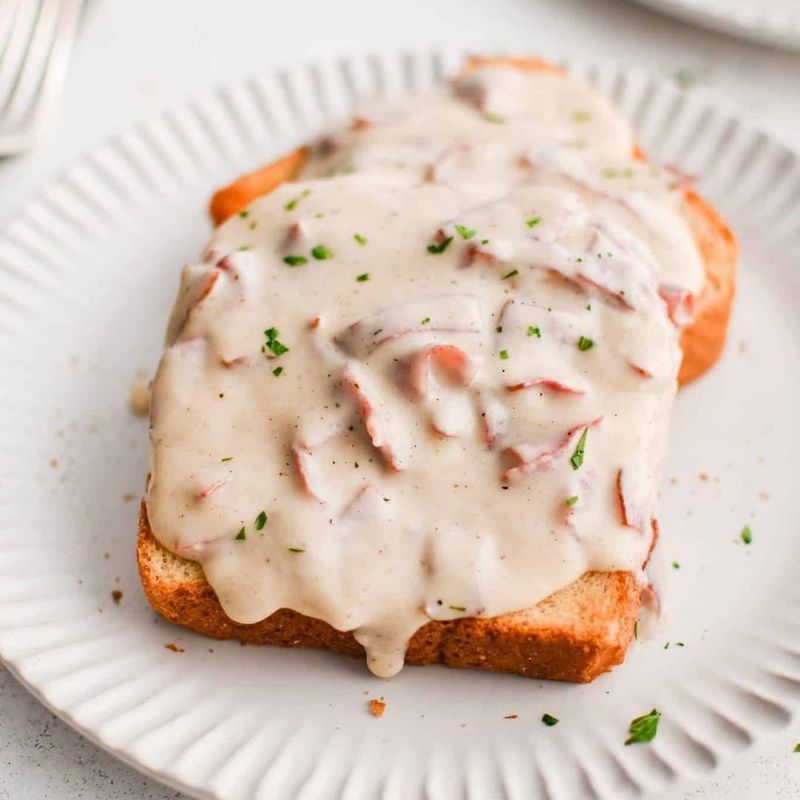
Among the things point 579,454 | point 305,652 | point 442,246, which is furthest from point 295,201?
point 305,652

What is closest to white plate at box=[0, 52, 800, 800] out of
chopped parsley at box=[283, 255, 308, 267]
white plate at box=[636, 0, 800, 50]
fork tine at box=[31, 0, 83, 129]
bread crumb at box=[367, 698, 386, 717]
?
bread crumb at box=[367, 698, 386, 717]

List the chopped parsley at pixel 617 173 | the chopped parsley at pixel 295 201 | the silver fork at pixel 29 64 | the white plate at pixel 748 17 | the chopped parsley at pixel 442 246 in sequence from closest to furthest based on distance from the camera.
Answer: the chopped parsley at pixel 442 246, the chopped parsley at pixel 295 201, the chopped parsley at pixel 617 173, the silver fork at pixel 29 64, the white plate at pixel 748 17

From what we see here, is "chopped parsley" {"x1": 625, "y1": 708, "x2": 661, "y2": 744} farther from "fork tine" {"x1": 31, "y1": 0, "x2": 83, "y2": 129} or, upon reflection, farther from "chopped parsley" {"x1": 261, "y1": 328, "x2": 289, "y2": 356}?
"fork tine" {"x1": 31, "y1": 0, "x2": 83, "y2": 129}

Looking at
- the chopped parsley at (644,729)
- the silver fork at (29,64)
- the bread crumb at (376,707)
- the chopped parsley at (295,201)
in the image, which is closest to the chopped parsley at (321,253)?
the chopped parsley at (295,201)

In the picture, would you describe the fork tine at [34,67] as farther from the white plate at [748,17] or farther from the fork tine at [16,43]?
the white plate at [748,17]

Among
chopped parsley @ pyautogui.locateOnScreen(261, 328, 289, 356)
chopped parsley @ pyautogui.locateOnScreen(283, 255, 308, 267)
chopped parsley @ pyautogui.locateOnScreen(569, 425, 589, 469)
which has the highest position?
chopped parsley @ pyautogui.locateOnScreen(569, 425, 589, 469)

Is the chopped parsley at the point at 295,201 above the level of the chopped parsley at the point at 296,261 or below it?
above

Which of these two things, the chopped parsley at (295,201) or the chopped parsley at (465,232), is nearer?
the chopped parsley at (465,232)
